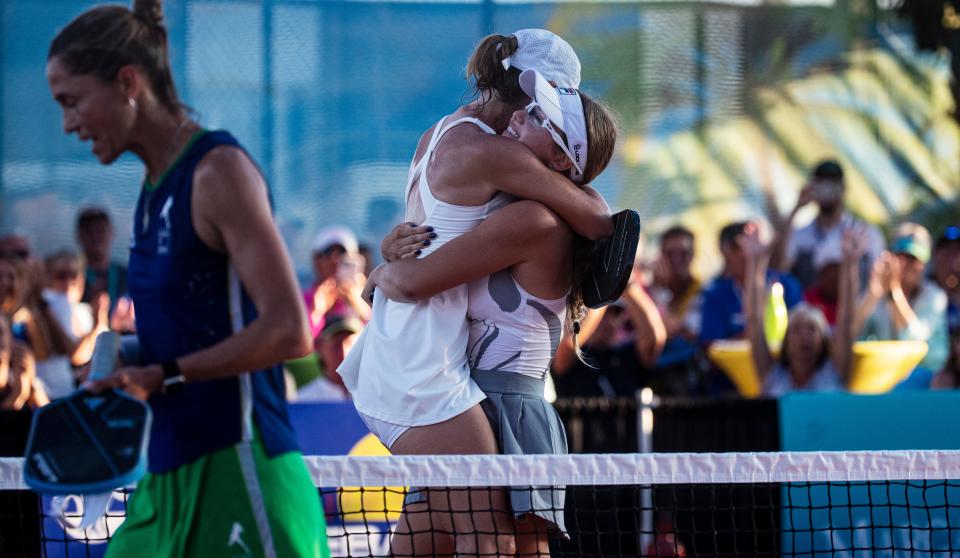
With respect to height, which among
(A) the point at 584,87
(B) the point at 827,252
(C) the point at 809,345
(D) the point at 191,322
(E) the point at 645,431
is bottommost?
(E) the point at 645,431

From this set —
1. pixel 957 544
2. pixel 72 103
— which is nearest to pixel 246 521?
pixel 72 103

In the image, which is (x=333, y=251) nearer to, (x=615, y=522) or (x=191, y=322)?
(x=615, y=522)

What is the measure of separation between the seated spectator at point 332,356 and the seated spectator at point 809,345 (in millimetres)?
2432

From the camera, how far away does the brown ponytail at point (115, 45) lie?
3.14 meters

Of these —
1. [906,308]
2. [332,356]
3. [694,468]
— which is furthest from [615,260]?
[906,308]

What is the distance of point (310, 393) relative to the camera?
7.74m

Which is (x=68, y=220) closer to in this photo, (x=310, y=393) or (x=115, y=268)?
(x=115, y=268)

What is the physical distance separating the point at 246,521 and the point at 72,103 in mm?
1060

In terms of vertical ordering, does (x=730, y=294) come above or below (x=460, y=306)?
below

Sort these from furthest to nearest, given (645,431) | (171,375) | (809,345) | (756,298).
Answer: (756,298)
(809,345)
(645,431)
(171,375)

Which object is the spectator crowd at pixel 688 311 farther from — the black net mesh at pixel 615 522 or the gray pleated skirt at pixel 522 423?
the gray pleated skirt at pixel 522 423

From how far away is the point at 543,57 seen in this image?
3912 millimetres

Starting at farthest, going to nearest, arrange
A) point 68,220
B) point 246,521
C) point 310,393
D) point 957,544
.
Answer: point 68,220
point 310,393
point 957,544
point 246,521

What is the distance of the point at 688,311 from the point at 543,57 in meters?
5.47
